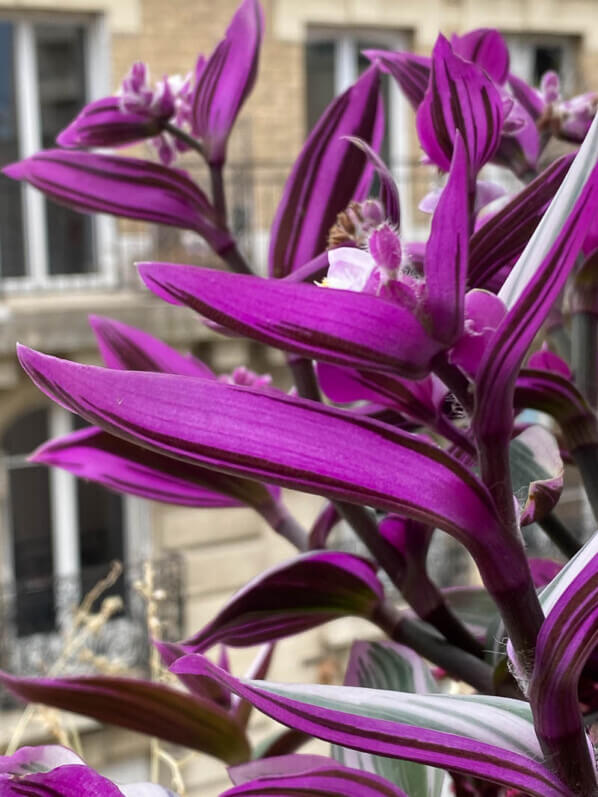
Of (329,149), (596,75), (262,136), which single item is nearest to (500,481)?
(329,149)

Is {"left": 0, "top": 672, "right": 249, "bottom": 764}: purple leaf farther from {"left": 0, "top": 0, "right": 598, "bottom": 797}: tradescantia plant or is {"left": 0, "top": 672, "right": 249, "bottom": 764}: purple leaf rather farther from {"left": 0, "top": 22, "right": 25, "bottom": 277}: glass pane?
{"left": 0, "top": 22, "right": 25, "bottom": 277}: glass pane

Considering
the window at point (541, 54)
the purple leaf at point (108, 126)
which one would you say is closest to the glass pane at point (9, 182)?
the window at point (541, 54)

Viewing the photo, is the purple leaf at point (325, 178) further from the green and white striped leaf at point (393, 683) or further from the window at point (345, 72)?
the window at point (345, 72)

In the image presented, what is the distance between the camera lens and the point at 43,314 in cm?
299

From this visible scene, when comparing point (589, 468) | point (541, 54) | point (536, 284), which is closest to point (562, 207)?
point (536, 284)

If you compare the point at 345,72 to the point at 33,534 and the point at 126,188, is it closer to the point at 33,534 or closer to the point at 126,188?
the point at 33,534

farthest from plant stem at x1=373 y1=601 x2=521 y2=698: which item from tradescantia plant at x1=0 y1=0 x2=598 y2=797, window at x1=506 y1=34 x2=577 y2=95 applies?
window at x1=506 y1=34 x2=577 y2=95

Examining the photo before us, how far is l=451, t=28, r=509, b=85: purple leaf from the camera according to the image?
0.32 meters

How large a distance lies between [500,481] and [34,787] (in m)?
0.12

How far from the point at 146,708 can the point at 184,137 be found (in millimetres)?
204

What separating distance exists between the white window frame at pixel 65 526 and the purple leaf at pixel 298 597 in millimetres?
3140

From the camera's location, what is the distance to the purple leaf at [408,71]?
32 centimetres

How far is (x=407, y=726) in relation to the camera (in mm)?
186

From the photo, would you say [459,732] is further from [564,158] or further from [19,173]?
[19,173]
